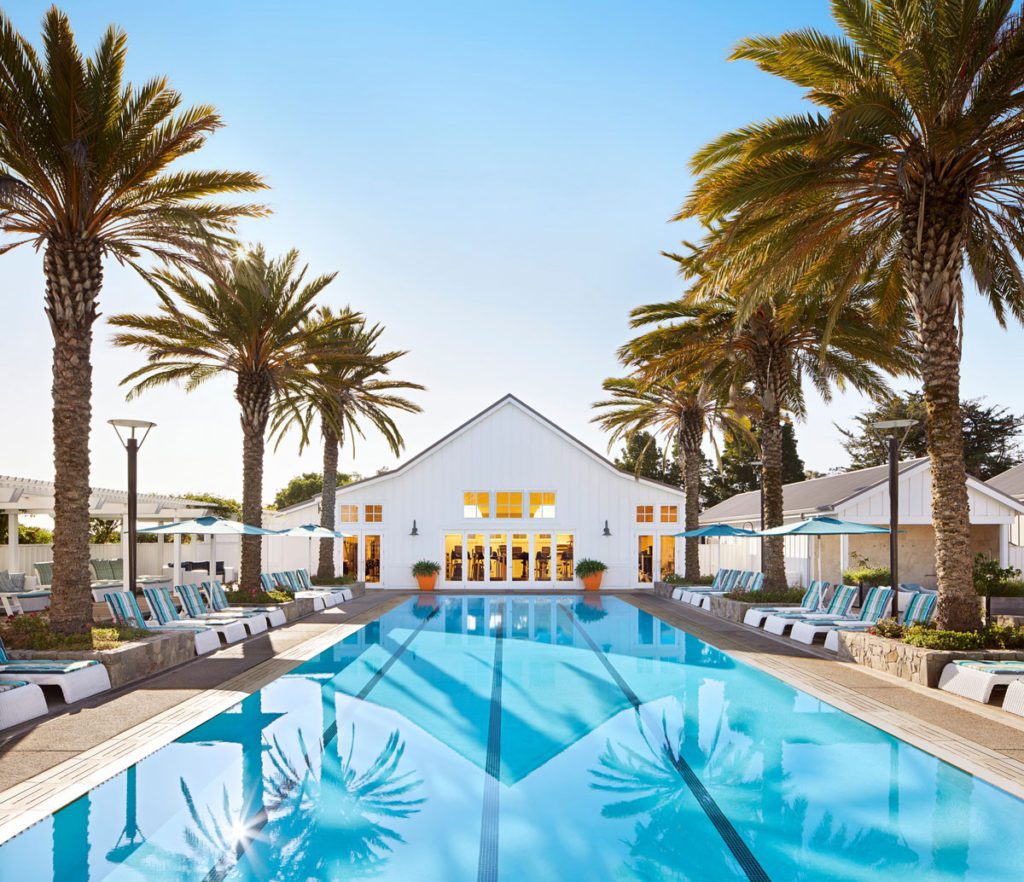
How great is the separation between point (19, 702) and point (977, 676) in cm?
1154

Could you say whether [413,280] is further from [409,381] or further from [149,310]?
[149,310]

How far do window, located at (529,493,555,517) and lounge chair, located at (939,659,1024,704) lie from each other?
2176 cm

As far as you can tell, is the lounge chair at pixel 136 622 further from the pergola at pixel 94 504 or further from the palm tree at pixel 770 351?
the palm tree at pixel 770 351

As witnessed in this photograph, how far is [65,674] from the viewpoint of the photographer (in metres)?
10.2

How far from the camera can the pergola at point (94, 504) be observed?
22375 mm

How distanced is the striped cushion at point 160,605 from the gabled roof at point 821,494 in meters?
20.0

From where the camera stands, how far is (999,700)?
1029 centimetres

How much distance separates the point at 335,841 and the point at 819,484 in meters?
31.9

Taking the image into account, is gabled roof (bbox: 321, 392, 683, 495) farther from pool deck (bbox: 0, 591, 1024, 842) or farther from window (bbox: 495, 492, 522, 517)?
pool deck (bbox: 0, 591, 1024, 842)

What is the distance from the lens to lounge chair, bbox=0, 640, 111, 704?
1019cm

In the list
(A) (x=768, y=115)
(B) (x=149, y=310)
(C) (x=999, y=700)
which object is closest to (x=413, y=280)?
(B) (x=149, y=310)

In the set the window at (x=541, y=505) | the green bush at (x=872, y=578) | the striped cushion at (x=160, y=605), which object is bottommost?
the green bush at (x=872, y=578)

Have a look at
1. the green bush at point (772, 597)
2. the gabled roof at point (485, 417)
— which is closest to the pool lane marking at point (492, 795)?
the green bush at point (772, 597)

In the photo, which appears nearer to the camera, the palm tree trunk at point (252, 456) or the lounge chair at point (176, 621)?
the lounge chair at point (176, 621)
